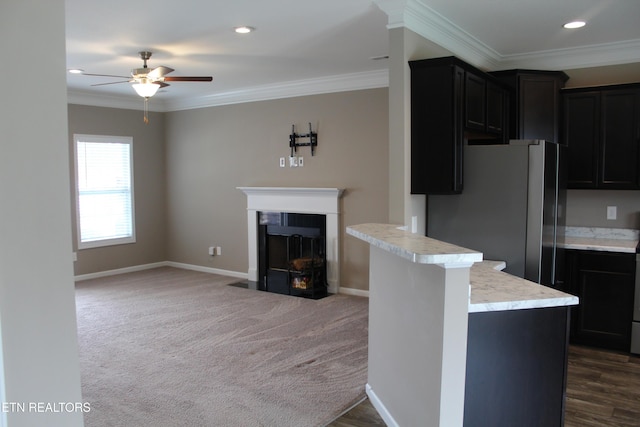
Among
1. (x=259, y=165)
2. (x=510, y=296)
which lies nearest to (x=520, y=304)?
(x=510, y=296)

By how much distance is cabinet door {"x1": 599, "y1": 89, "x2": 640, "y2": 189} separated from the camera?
169 inches

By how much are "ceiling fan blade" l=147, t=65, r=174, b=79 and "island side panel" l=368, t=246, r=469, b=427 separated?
2579 mm

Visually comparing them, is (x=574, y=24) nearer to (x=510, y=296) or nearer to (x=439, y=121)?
(x=439, y=121)

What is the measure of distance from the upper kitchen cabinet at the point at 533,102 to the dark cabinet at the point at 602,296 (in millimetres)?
1127

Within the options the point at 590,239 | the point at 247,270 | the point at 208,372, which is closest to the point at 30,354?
the point at 208,372

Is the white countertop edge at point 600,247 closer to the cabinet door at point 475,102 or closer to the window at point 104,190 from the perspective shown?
the cabinet door at point 475,102

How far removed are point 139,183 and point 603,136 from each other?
618cm

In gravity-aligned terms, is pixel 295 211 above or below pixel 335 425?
above

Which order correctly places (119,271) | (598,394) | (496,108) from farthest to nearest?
(119,271) < (496,108) < (598,394)

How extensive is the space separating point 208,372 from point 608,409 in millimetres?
2740

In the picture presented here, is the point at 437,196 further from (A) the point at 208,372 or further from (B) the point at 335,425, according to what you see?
(A) the point at 208,372

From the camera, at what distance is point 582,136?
14.8 feet

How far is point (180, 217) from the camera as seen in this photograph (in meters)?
7.88

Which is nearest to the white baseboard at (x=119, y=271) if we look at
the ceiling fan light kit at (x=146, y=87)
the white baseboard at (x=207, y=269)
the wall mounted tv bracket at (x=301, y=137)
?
the white baseboard at (x=207, y=269)
